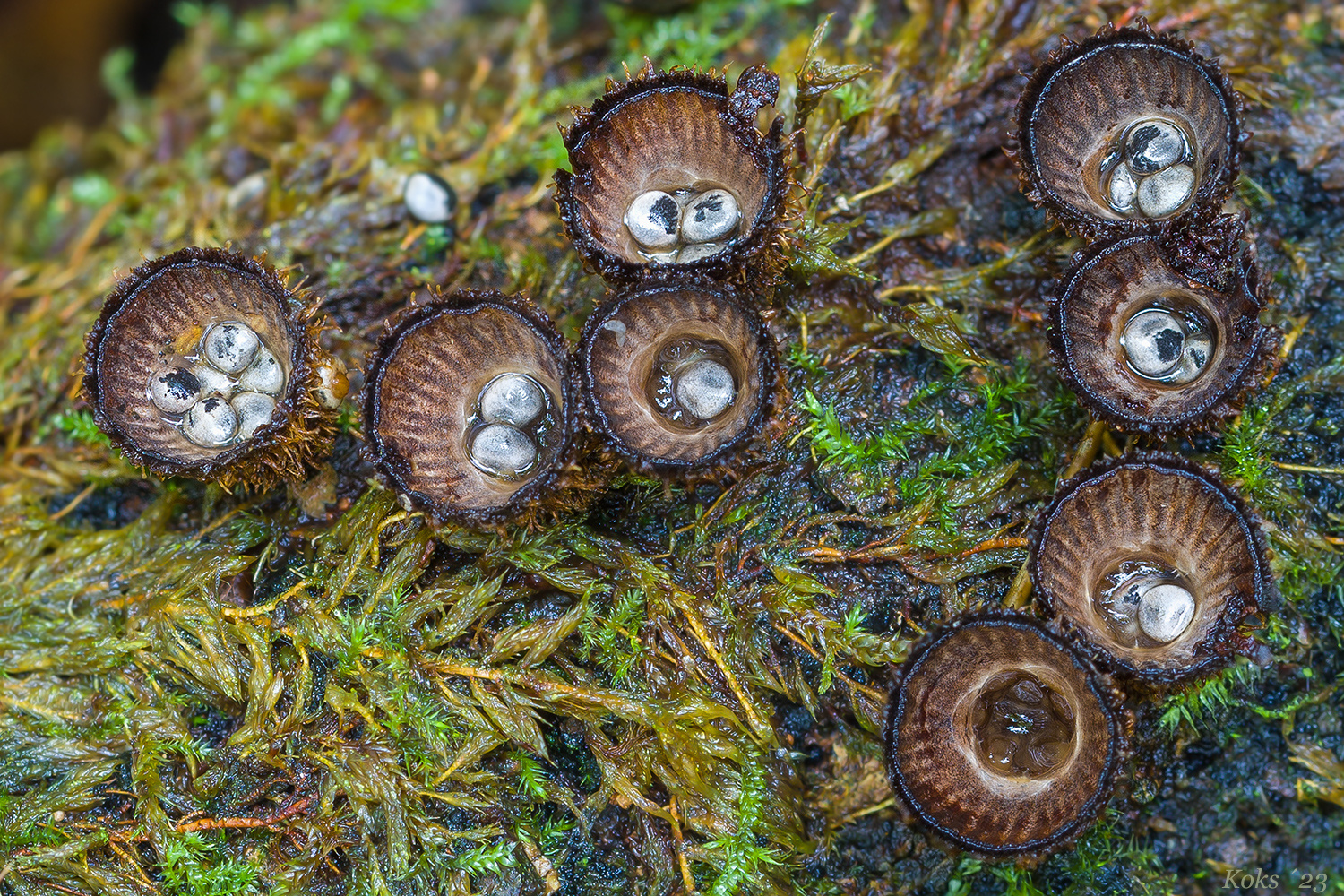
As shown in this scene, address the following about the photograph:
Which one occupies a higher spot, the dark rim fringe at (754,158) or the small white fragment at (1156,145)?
the dark rim fringe at (754,158)

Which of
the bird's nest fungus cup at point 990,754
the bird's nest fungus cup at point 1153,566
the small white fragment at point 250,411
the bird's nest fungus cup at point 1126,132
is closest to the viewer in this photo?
the bird's nest fungus cup at point 990,754

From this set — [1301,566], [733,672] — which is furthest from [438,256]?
[1301,566]

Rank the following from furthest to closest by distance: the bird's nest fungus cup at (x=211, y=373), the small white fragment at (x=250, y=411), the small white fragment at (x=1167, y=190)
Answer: the small white fragment at (x=250, y=411)
the small white fragment at (x=1167, y=190)
the bird's nest fungus cup at (x=211, y=373)

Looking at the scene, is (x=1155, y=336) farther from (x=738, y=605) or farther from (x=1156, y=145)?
(x=738, y=605)

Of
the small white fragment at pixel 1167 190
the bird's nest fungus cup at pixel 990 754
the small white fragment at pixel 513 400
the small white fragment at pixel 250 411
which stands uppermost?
the small white fragment at pixel 250 411

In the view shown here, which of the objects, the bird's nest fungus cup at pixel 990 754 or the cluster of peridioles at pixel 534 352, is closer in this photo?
the bird's nest fungus cup at pixel 990 754

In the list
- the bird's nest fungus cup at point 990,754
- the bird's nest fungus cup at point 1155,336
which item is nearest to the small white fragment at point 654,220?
the bird's nest fungus cup at point 1155,336

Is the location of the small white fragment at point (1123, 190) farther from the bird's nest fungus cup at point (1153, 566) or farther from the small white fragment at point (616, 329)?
the small white fragment at point (616, 329)
